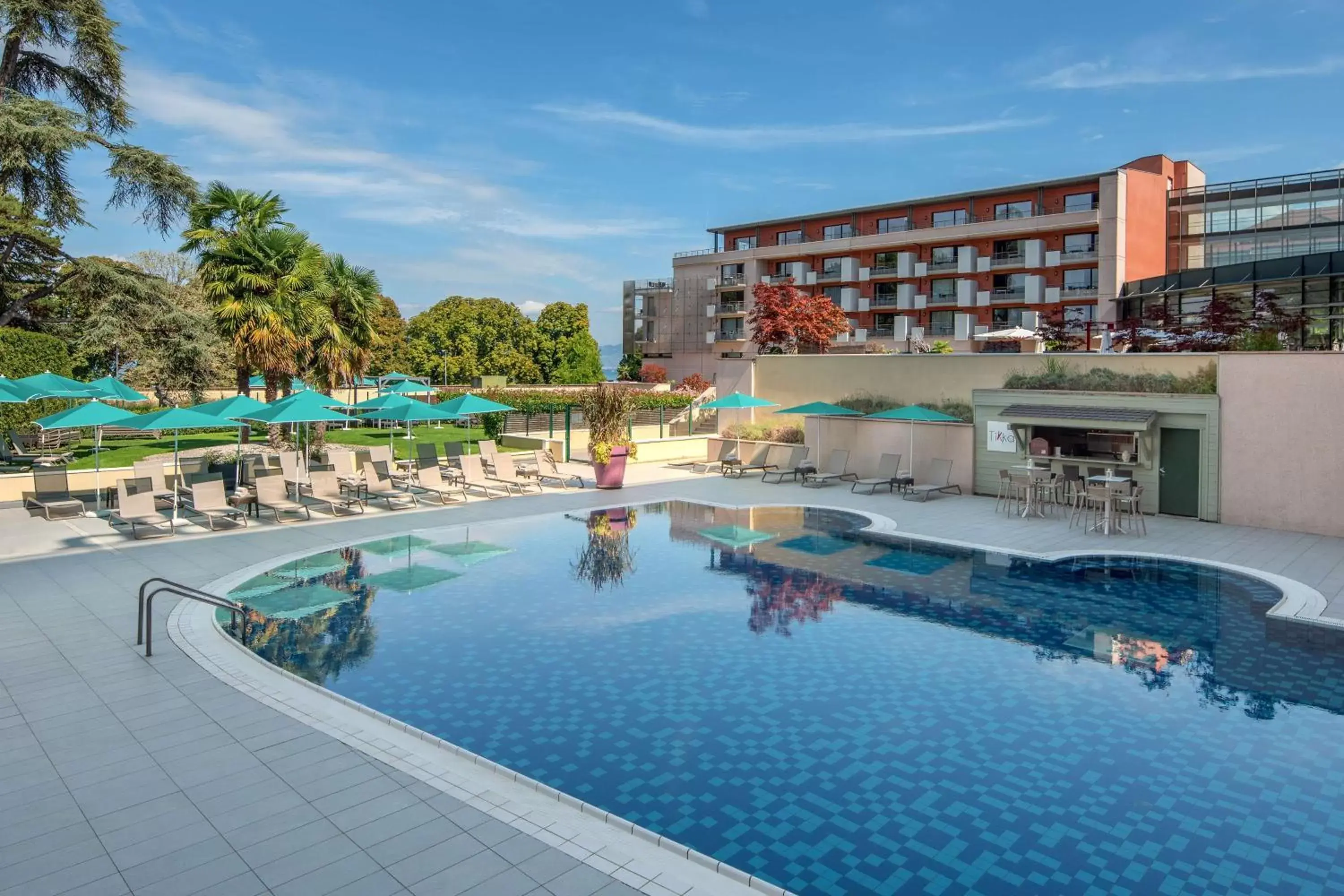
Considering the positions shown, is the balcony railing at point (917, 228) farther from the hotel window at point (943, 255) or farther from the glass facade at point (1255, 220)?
the glass facade at point (1255, 220)

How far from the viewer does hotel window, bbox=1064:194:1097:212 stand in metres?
48.8

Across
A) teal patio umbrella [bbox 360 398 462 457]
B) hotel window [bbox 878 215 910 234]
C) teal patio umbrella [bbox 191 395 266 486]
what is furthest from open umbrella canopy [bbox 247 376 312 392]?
hotel window [bbox 878 215 910 234]

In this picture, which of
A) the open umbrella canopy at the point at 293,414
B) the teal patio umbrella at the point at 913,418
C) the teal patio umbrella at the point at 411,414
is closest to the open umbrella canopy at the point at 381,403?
the teal patio umbrella at the point at 411,414

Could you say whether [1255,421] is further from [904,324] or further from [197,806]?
[904,324]

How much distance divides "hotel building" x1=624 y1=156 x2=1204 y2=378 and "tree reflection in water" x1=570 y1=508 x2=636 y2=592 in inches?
1222

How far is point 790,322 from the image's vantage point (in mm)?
35969

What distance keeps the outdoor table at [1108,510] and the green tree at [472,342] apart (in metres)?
68.1

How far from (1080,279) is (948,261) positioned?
867cm

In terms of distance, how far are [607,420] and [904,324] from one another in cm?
3758

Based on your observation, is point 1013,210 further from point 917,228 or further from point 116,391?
point 116,391

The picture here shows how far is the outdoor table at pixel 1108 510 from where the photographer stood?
16.2 meters

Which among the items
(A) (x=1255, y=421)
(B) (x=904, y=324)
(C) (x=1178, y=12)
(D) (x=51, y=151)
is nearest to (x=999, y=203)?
(B) (x=904, y=324)

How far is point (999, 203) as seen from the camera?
176 feet

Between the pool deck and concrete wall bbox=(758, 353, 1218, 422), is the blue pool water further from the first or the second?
concrete wall bbox=(758, 353, 1218, 422)
